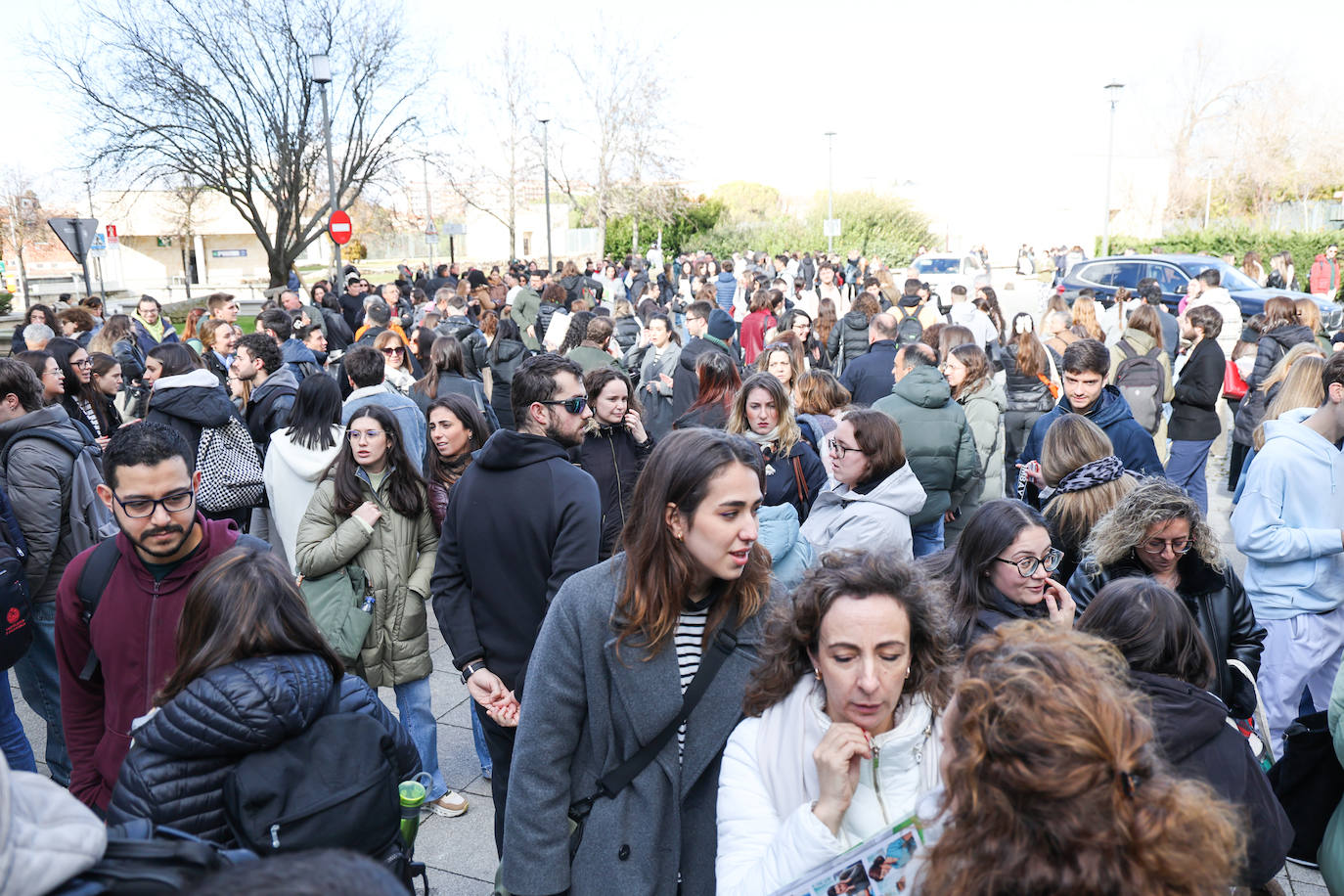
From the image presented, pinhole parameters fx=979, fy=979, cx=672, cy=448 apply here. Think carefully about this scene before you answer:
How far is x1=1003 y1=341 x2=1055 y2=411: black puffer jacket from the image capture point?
747 cm

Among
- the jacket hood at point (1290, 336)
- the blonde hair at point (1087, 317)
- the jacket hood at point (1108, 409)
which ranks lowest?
the jacket hood at point (1108, 409)

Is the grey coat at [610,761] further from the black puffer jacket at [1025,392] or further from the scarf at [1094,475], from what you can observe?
the black puffer jacket at [1025,392]

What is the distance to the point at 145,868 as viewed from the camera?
1.55 m

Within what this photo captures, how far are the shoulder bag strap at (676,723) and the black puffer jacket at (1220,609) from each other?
1730 mm

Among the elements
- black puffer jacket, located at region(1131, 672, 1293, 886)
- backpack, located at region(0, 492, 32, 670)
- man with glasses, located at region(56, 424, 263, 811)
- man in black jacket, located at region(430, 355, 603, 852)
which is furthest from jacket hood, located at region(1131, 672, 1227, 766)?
backpack, located at region(0, 492, 32, 670)

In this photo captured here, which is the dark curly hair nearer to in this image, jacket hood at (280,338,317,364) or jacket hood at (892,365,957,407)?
jacket hood at (892,365,957,407)

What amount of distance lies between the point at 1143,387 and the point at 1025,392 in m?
0.83

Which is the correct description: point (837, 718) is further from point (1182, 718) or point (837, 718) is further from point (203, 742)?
point (203, 742)

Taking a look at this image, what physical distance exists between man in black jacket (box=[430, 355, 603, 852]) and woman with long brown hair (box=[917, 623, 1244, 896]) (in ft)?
6.70

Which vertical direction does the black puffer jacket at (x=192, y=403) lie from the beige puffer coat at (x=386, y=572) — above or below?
above

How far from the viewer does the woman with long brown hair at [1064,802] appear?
143 centimetres

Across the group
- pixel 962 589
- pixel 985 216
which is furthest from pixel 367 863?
pixel 985 216

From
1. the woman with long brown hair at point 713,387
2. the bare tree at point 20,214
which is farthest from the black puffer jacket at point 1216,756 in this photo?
the bare tree at point 20,214

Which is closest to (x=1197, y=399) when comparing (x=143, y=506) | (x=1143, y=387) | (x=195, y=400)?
(x=1143, y=387)
